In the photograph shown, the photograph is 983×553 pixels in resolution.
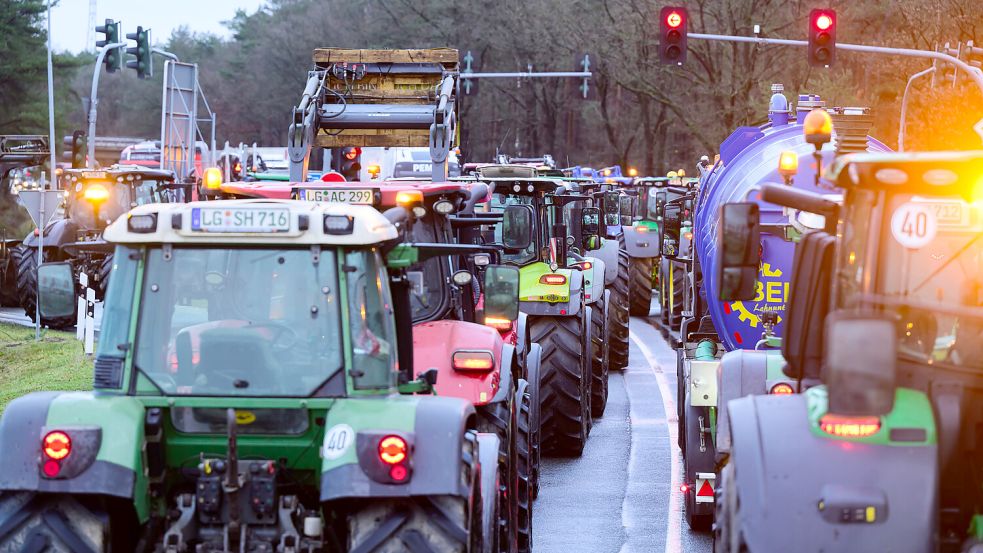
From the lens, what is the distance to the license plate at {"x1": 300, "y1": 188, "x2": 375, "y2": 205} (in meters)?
10.7

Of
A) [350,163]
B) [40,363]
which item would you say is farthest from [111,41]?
[40,363]

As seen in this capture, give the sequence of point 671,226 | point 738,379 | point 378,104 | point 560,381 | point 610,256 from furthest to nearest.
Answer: point 610,256, point 671,226, point 378,104, point 560,381, point 738,379

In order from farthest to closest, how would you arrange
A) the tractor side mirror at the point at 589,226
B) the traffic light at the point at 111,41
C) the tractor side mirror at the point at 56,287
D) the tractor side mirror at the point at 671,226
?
the traffic light at the point at 111,41, the tractor side mirror at the point at 671,226, the tractor side mirror at the point at 589,226, the tractor side mirror at the point at 56,287

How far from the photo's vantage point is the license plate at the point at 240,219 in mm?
6988

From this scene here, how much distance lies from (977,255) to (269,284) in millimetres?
2924

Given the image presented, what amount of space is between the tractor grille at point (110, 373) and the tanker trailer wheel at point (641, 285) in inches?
918

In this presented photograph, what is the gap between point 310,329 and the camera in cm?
699

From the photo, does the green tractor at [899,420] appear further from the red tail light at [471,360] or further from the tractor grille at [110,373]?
the red tail light at [471,360]

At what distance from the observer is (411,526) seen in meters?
6.69

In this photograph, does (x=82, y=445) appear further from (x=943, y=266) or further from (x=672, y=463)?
(x=672, y=463)

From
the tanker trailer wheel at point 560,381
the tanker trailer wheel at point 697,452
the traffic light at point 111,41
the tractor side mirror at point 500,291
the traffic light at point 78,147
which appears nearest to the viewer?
the tractor side mirror at point 500,291

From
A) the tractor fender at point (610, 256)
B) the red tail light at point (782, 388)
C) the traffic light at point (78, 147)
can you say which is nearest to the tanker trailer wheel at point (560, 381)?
the red tail light at point (782, 388)

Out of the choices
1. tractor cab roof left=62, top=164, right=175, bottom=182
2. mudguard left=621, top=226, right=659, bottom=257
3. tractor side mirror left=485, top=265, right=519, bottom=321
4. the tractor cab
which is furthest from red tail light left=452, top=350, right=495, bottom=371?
mudguard left=621, top=226, right=659, bottom=257

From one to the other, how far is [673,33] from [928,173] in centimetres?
2358
